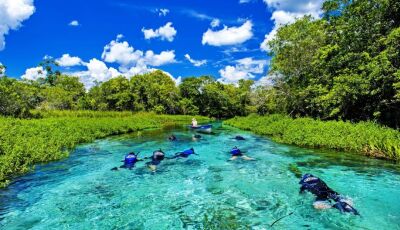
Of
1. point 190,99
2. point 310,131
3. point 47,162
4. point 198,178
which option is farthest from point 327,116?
point 190,99

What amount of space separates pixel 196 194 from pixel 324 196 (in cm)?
465

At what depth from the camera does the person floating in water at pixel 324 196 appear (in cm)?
964

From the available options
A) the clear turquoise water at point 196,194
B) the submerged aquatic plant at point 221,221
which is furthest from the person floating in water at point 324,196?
the submerged aquatic plant at point 221,221

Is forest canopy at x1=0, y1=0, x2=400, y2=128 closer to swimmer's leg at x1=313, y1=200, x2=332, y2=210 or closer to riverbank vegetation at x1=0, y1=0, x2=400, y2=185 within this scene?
riverbank vegetation at x1=0, y1=0, x2=400, y2=185

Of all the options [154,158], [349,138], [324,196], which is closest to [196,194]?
[324,196]

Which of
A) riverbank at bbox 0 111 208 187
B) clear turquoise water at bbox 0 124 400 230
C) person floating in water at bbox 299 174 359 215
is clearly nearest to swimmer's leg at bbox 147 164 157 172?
clear turquoise water at bbox 0 124 400 230

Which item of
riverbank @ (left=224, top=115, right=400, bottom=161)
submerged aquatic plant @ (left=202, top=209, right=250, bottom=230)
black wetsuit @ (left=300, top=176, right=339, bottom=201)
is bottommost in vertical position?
submerged aquatic plant @ (left=202, top=209, right=250, bottom=230)

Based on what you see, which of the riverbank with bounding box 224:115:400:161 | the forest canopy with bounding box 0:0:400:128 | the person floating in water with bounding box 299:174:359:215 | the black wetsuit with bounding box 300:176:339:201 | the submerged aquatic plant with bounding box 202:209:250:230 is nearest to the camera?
the submerged aquatic plant with bounding box 202:209:250:230

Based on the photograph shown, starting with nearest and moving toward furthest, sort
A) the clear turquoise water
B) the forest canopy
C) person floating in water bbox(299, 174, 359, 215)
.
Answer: the clear turquoise water < person floating in water bbox(299, 174, 359, 215) < the forest canopy

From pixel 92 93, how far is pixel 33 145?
5824 cm

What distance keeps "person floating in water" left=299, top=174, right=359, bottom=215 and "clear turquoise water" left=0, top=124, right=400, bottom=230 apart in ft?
0.97

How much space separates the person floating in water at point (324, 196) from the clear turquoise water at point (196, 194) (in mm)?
296

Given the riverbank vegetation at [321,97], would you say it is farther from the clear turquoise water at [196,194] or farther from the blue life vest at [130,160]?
the blue life vest at [130,160]

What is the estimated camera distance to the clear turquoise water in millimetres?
9250
